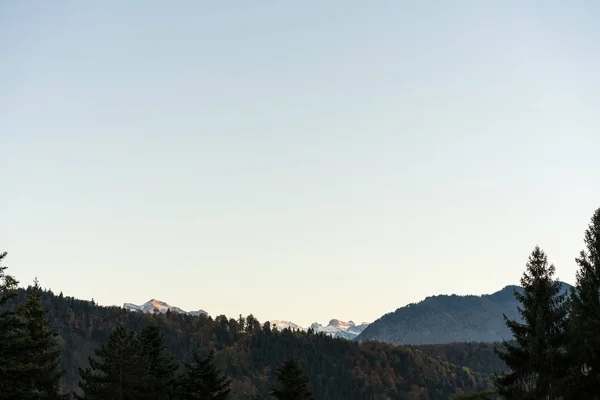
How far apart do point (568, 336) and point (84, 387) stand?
38.6m

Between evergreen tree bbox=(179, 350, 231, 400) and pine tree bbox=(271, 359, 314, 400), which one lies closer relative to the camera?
evergreen tree bbox=(179, 350, 231, 400)

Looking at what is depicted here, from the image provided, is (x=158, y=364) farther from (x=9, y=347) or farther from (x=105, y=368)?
(x=9, y=347)

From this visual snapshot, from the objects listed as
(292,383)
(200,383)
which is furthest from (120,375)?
(292,383)

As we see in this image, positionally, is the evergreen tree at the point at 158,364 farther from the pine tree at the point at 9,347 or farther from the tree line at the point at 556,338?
the tree line at the point at 556,338

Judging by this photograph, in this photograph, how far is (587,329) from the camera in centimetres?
4322

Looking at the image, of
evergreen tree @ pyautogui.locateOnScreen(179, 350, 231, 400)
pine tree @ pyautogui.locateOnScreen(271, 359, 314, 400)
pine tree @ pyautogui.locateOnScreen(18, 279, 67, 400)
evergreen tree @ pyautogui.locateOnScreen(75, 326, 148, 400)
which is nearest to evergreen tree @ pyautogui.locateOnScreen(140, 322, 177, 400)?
evergreen tree @ pyautogui.locateOnScreen(179, 350, 231, 400)

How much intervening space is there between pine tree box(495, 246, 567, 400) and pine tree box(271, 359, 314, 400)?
22454 millimetres

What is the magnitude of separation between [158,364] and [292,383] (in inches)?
485

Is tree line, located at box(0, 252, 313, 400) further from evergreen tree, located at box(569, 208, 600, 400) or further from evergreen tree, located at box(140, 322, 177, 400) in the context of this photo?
evergreen tree, located at box(569, 208, 600, 400)

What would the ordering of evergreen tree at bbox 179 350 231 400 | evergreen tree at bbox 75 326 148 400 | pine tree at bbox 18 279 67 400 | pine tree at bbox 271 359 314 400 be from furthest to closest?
pine tree at bbox 271 359 314 400, evergreen tree at bbox 179 350 231 400, evergreen tree at bbox 75 326 148 400, pine tree at bbox 18 279 67 400

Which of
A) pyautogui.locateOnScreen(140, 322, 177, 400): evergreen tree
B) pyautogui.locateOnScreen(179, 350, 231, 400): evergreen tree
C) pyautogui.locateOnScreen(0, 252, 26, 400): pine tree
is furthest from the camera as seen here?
pyautogui.locateOnScreen(179, 350, 231, 400): evergreen tree

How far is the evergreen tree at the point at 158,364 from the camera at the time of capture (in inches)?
2482

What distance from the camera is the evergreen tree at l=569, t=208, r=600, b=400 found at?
43156 mm

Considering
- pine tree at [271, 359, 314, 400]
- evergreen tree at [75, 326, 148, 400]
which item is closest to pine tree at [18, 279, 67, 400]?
evergreen tree at [75, 326, 148, 400]
